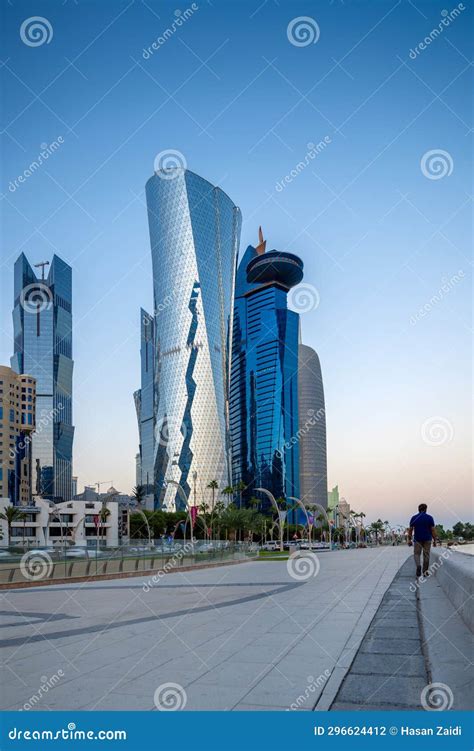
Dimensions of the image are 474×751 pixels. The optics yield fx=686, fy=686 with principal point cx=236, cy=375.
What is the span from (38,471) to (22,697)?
20308 centimetres

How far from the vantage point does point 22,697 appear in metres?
5.41

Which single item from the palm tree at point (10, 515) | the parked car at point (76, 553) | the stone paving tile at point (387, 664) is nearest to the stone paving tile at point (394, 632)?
the stone paving tile at point (387, 664)

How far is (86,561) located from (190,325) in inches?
5216

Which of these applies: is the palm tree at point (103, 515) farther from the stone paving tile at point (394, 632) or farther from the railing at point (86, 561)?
the stone paving tile at point (394, 632)

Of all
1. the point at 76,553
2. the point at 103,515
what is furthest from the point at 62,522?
the point at 76,553

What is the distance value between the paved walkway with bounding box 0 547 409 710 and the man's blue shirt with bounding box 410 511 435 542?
1.53m

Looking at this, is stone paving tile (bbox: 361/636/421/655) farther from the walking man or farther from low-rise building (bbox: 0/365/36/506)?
low-rise building (bbox: 0/365/36/506)

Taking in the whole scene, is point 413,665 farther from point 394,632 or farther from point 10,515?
point 10,515

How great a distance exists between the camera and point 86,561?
2369cm

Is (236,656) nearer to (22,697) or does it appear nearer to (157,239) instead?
(22,697)

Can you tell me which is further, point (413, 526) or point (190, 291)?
point (190, 291)

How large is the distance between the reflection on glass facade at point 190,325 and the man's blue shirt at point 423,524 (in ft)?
458

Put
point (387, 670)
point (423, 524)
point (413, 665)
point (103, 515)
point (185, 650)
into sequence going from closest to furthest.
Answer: point (387, 670) < point (413, 665) < point (185, 650) < point (423, 524) < point (103, 515)

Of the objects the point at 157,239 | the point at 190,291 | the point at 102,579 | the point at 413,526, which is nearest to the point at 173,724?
the point at 413,526
